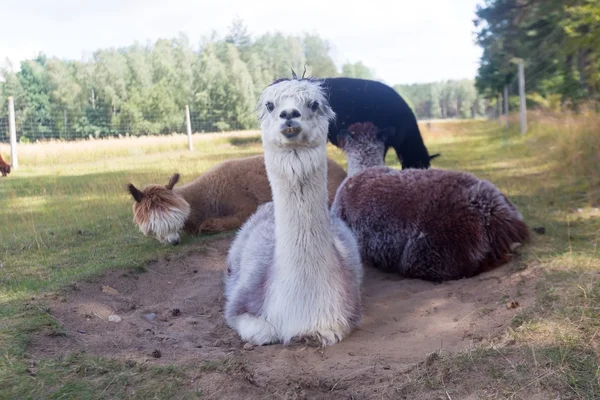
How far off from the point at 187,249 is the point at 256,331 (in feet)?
10.9

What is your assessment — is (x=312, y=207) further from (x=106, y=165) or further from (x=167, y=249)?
(x=106, y=165)

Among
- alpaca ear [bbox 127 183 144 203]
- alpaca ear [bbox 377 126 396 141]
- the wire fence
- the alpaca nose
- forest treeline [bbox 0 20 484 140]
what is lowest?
alpaca ear [bbox 127 183 144 203]

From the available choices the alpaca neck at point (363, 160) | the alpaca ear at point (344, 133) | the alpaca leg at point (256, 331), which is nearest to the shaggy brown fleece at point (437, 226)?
the alpaca neck at point (363, 160)

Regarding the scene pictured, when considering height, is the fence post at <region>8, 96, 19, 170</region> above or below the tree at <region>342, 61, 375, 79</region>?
below

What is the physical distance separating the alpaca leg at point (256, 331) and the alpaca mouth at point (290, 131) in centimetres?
145

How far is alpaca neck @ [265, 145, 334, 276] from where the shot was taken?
13.6ft

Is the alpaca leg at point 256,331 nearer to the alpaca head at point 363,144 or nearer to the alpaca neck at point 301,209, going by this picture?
the alpaca neck at point 301,209

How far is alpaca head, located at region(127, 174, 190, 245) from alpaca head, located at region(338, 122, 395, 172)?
8.58 ft

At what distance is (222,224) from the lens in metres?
8.20

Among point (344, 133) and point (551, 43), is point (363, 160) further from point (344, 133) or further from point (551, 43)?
point (551, 43)

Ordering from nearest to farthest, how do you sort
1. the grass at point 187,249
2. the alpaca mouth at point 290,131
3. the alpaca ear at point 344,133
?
the grass at point 187,249 < the alpaca mouth at point 290,131 < the alpaca ear at point 344,133

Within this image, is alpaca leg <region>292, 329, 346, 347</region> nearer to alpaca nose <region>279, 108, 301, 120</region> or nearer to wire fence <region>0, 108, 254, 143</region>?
alpaca nose <region>279, 108, 301, 120</region>

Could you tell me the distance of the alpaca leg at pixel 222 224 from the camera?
8164mm

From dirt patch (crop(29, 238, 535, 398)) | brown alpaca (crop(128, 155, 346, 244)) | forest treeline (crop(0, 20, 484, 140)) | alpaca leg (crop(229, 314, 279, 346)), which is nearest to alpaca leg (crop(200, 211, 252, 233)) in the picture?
brown alpaca (crop(128, 155, 346, 244))
